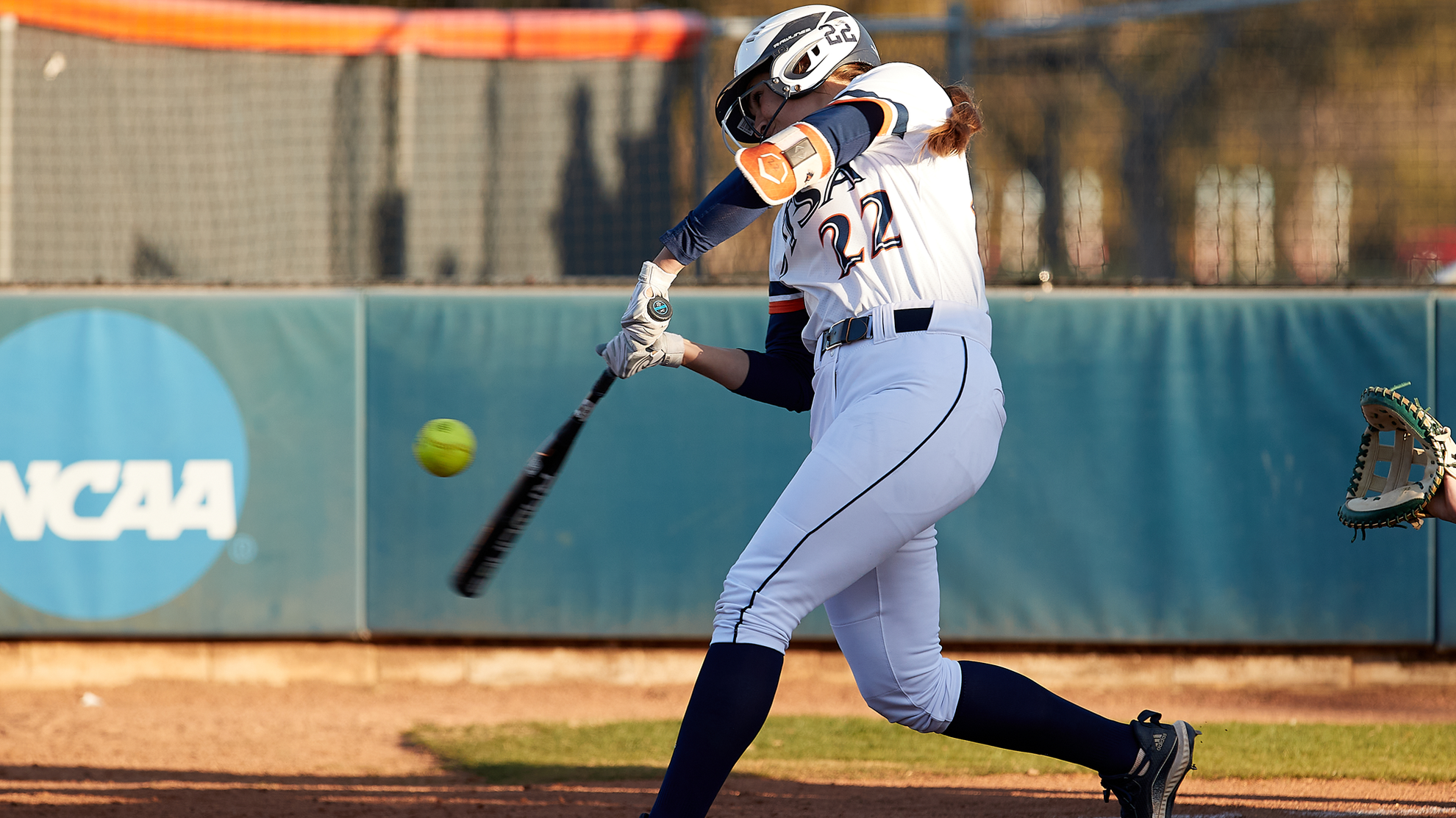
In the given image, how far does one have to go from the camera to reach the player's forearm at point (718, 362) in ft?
9.08

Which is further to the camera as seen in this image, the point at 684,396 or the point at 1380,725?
the point at 684,396

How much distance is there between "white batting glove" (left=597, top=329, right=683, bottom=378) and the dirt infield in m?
1.43

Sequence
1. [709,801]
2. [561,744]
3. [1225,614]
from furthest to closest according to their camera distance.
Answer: [1225,614] → [561,744] → [709,801]

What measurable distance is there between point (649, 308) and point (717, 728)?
2.63ft

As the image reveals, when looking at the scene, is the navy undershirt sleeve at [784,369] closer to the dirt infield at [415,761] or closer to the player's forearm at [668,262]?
the player's forearm at [668,262]

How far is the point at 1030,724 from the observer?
8.93ft

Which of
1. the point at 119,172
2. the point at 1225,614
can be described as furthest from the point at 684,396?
the point at 119,172

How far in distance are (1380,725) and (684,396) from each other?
2.75 m

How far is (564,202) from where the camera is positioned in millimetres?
7777

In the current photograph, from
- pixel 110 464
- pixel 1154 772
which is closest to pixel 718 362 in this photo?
pixel 1154 772

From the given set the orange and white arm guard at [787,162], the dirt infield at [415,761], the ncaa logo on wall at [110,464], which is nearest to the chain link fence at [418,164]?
the ncaa logo on wall at [110,464]

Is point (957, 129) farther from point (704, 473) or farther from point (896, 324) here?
point (704, 473)

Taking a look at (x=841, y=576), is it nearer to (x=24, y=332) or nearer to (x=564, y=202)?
(x=24, y=332)

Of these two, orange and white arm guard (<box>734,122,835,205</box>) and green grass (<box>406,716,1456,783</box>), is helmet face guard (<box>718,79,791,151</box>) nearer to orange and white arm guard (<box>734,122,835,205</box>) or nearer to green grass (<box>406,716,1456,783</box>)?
orange and white arm guard (<box>734,122,835,205</box>)
